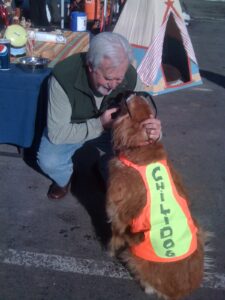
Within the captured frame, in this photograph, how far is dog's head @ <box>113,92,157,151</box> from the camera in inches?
98.3

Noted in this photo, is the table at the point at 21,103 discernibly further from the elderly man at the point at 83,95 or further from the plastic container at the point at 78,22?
the plastic container at the point at 78,22

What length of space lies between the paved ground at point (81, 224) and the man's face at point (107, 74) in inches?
47.2

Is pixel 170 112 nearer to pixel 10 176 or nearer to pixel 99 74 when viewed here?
pixel 10 176

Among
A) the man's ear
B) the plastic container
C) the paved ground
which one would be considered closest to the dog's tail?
the paved ground

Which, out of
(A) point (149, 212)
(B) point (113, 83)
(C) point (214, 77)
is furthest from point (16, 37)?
(C) point (214, 77)

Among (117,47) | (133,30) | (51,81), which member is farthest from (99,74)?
(133,30)

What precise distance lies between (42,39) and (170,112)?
79.7 inches

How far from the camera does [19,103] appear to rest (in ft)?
12.0

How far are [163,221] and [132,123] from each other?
640 mm

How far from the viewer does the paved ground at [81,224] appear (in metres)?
2.71

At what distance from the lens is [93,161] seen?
4234mm

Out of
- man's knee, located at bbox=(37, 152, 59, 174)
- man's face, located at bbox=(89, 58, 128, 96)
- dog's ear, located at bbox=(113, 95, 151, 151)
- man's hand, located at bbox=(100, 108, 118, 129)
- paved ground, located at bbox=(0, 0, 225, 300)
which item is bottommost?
paved ground, located at bbox=(0, 0, 225, 300)

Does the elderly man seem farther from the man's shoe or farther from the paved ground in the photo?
the paved ground

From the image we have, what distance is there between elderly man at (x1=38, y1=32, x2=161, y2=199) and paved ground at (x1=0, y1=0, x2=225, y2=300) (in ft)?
1.26
